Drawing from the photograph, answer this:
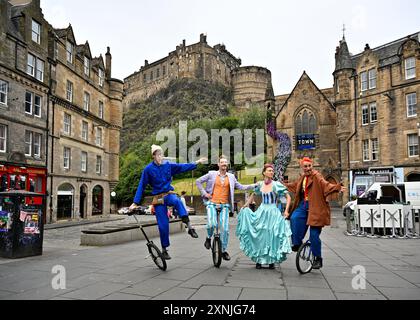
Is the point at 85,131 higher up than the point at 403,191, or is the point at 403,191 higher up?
the point at 85,131

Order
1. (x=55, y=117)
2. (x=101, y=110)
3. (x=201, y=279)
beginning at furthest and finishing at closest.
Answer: (x=101, y=110)
(x=55, y=117)
(x=201, y=279)

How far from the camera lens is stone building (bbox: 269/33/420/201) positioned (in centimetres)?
3391

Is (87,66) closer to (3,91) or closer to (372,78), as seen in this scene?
(3,91)

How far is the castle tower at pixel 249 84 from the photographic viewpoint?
105m

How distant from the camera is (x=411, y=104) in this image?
33875 millimetres

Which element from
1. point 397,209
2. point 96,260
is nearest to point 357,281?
point 96,260

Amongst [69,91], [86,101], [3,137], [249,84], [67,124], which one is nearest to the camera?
[3,137]

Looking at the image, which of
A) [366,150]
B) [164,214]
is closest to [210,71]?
[366,150]

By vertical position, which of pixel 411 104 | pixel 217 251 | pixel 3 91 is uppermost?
pixel 411 104

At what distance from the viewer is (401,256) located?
8.93m

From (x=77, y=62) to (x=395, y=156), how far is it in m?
30.6

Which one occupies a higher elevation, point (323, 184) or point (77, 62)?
point (77, 62)

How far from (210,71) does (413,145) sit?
8012 cm
